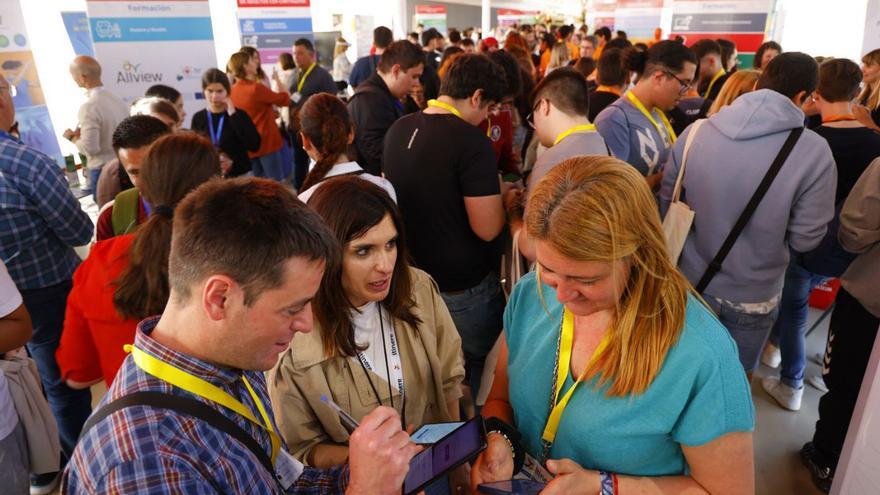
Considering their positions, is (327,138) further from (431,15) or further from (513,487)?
(431,15)

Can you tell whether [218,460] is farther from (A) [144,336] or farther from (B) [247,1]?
(B) [247,1]

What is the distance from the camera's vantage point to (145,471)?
0.81m

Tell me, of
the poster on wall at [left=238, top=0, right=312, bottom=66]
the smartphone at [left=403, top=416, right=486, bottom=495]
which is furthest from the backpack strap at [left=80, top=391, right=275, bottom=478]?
the poster on wall at [left=238, top=0, right=312, bottom=66]

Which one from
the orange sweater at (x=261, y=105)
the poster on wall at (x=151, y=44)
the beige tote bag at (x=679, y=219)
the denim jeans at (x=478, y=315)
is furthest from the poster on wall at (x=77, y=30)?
the beige tote bag at (x=679, y=219)

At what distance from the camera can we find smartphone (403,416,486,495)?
1168 millimetres

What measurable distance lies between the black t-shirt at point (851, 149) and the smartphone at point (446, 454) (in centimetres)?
227

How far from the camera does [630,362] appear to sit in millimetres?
1143

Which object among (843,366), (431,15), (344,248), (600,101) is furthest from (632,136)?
(431,15)

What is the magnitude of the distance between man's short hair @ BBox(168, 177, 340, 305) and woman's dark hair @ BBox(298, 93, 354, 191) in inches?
59.3

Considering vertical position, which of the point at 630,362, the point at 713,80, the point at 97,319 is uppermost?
the point at 713,80

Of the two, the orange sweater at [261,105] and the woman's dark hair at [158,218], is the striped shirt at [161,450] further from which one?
the orange sweater at [261,105]

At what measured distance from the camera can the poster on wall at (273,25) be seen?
23.1ft

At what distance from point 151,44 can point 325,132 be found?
3648 millimetres

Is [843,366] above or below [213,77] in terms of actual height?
below
